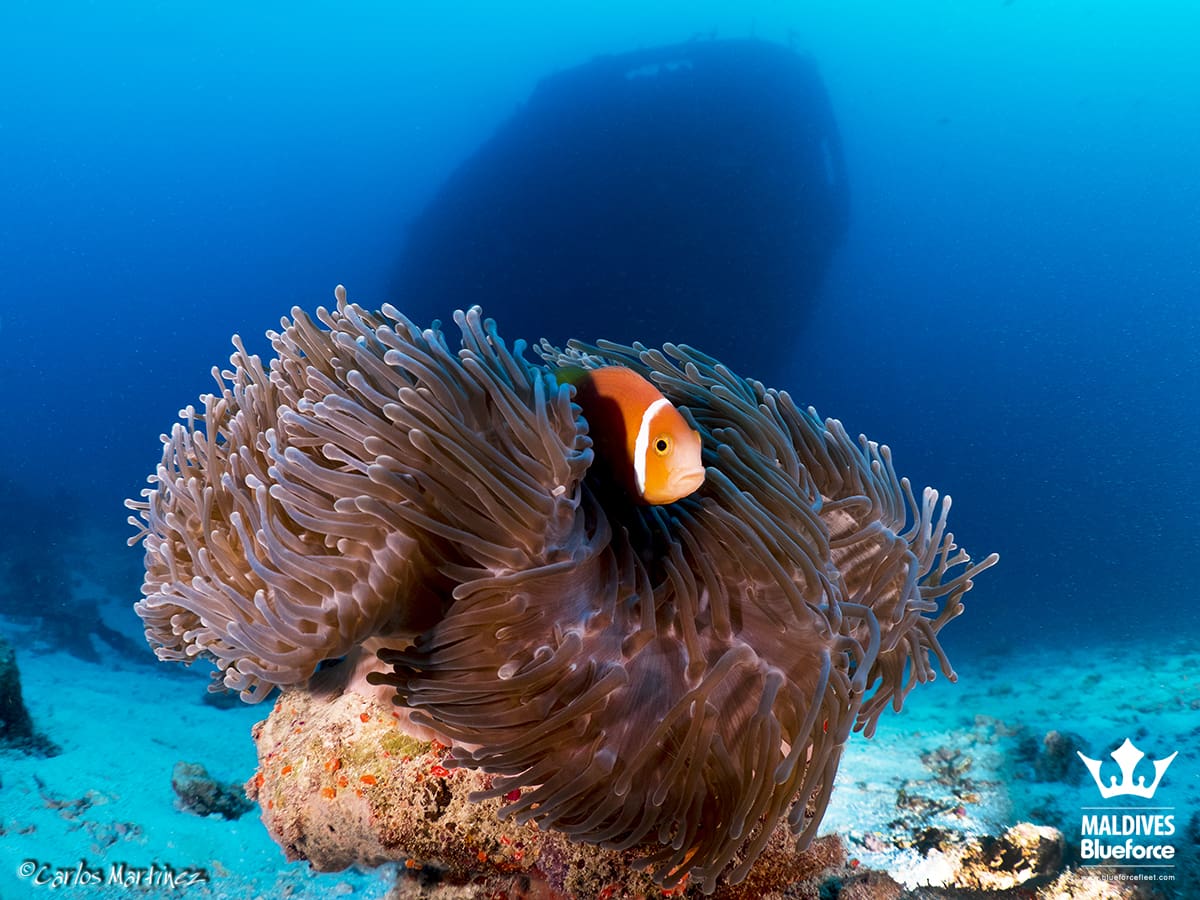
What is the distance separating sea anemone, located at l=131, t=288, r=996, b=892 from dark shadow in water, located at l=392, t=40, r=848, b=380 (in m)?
14.4

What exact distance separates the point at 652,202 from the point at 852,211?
17.1 m

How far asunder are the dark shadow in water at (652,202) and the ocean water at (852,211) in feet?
34.3

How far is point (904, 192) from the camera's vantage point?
33.4 m

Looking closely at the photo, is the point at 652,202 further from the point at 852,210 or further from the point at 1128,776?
the point at 852,210

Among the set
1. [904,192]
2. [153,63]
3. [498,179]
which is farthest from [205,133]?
[904,192]

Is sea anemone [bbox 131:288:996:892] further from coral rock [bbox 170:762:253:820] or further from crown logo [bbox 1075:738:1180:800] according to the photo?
coral rock [bbox 170:762:253:820]

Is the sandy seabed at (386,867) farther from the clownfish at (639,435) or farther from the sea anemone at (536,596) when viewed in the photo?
the clownfish at (639,435)

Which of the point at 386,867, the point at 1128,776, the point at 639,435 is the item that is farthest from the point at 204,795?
the point at 1128,776

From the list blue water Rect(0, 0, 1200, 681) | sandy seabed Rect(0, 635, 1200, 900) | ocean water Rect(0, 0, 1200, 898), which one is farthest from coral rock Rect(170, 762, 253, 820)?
blue water Rect(0, 0, 1200, 681)

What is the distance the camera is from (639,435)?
178cm

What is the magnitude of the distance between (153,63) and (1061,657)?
2095 inches

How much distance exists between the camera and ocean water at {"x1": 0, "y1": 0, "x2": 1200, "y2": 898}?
31234 mm

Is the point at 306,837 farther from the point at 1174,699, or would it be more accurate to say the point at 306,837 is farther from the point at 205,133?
the point at 205,133

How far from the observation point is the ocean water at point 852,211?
31.2 metres
